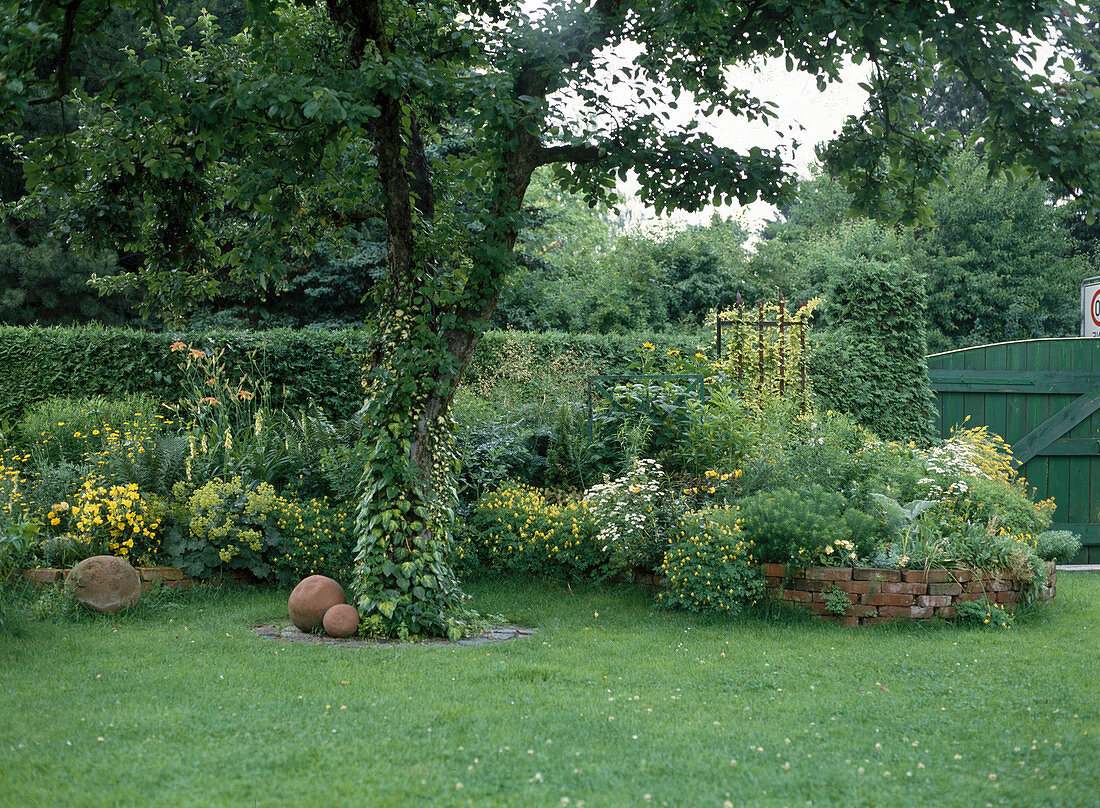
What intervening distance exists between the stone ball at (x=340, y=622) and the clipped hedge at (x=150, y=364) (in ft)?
11.8

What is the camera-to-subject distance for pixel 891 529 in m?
6.36

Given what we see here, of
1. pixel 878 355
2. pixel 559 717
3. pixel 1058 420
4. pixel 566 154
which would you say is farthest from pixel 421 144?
pixel 1058 420

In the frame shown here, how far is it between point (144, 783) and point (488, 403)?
6218mm

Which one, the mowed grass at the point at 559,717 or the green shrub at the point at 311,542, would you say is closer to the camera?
the mowed grass at the point at 559,717

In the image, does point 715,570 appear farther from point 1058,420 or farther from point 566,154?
point 1058,420

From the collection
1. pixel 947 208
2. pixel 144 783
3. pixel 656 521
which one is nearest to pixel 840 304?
pixel 656 521

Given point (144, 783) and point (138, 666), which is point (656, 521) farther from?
point (144, 783)

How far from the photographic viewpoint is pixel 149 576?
6.33 meters

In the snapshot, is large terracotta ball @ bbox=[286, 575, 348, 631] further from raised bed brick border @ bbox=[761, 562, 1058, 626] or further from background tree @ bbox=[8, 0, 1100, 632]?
raised bed brick border @ bbox=[761, 562, 1058, 626]

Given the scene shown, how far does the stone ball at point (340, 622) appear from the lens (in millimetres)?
5328

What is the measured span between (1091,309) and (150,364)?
1074cm

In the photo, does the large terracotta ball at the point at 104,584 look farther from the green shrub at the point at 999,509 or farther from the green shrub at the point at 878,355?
the green shrub at the point at 878,355

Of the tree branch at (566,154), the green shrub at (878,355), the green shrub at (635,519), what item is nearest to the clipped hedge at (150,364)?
the green shrub at (635,519)

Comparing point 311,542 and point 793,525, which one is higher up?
point 793,525
